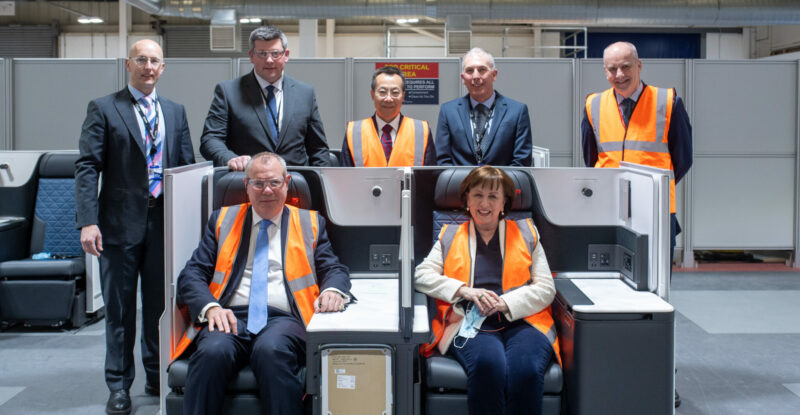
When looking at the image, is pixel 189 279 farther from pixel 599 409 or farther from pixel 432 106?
pixel 432 106

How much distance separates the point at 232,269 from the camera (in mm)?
2424

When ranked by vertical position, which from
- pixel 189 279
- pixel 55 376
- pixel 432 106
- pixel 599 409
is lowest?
pixel 55 376

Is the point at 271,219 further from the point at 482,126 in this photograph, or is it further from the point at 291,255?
the point at 482,126

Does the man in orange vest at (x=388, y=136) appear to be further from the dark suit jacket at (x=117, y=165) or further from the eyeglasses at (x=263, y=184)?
the dark suit jacket at (x=117, y=165)

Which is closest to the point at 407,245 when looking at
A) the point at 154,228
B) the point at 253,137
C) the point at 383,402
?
the point at 383,402

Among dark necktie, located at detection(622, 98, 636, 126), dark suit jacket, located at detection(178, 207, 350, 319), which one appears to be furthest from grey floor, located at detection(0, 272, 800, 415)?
dark necktie, located at detection(622, 98, 636, 126)

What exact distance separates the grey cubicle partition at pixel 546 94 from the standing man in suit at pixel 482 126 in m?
2.77

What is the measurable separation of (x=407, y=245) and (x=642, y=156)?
4.63 feet

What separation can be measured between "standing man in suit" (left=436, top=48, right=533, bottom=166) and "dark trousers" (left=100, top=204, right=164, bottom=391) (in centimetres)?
138

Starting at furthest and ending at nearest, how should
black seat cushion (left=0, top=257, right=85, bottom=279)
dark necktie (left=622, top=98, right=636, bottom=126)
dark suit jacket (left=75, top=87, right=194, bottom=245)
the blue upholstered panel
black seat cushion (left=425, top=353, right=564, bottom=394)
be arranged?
the blue upholstered panel → black seat cushion (left=0, top=257, right=85, bottom=279) → dark necktie (left=622, top=98, right=636, bottom=126) → dark suit jacket (left=75, top=87, right=194, bottom=245) → black seat cushion (left=425, top=353, right=564, bottom=394)

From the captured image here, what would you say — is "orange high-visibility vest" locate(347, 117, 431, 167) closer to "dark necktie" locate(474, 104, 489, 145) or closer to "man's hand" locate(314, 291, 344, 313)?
"dark necktie" locate(474, 104, 489, 145)

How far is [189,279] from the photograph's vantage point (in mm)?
2365

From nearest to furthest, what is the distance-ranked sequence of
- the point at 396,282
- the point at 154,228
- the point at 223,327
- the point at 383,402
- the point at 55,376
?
the point at 383,402 → the point at 223,327 → the point at 396,282 → the point at 154,228 → the point at 55,376

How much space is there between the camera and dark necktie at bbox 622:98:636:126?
10.1 feet
